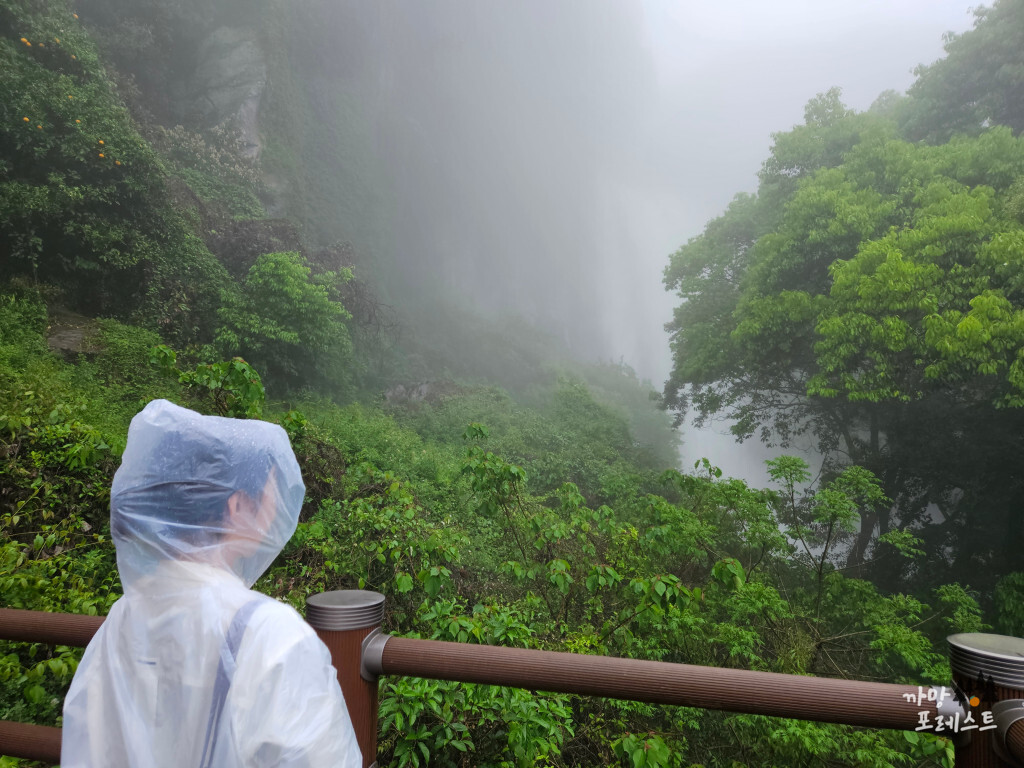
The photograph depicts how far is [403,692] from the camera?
1.61m

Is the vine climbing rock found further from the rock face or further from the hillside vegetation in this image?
the rock face

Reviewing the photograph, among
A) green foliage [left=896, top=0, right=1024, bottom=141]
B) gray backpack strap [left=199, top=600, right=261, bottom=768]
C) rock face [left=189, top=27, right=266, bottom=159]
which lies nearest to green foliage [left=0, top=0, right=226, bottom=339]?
rock face [left=189, top=27, right=266, bottom=159]

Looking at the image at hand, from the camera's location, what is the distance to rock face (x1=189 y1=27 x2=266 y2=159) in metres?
12.8

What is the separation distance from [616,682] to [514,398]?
14566 mm

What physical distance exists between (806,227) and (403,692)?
9698 mm

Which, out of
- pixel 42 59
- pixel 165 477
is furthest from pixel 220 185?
pixel 165 477

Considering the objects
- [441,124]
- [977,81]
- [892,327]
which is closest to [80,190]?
[892,327]

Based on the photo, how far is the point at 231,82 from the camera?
43.8ft

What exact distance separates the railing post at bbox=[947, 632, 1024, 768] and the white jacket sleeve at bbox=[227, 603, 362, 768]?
78cm

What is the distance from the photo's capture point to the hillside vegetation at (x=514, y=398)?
115 inches

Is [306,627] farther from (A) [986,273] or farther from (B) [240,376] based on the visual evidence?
(A) [986,273]

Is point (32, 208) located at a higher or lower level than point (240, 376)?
higher

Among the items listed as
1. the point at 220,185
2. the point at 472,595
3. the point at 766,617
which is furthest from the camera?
the point at 220,185

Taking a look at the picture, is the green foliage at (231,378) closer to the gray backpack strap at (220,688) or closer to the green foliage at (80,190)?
the gray backpack strap at (220,688)
